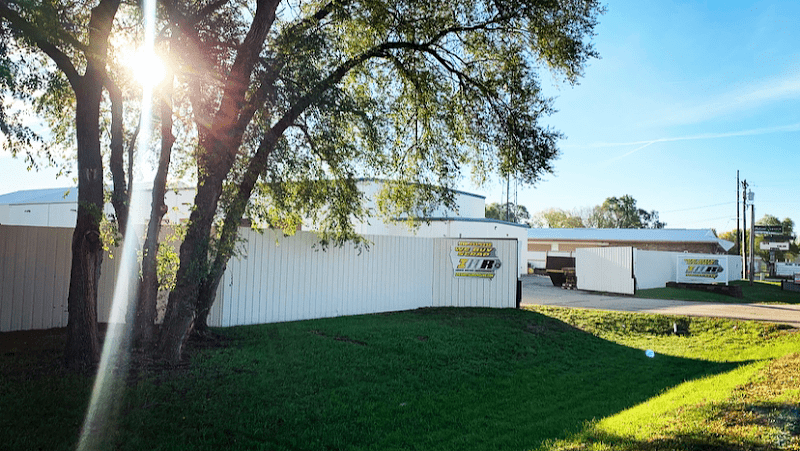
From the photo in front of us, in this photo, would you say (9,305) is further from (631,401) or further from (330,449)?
(631,401)

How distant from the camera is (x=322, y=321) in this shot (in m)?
11.6

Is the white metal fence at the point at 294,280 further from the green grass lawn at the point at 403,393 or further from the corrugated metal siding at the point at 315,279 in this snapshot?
the green grass lawn at the point at 403,393

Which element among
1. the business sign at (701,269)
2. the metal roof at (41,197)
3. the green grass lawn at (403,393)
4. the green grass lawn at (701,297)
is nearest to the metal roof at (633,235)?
the business sign at (701,269)

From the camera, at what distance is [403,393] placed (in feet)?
23.9

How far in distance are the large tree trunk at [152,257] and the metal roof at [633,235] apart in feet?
156

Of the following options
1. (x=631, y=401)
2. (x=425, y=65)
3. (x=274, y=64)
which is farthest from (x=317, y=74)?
(x=631, y=401)

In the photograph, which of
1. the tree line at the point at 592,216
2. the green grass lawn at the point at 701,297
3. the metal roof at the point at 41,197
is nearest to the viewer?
the green grass lawn at the point at 701,297

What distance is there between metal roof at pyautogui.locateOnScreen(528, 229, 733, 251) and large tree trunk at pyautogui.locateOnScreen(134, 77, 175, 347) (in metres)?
47.4

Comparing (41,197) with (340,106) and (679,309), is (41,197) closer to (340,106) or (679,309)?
(340,106)

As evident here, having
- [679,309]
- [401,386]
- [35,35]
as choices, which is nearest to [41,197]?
[35,35]

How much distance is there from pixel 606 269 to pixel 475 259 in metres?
11.4

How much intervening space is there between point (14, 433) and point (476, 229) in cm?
3184

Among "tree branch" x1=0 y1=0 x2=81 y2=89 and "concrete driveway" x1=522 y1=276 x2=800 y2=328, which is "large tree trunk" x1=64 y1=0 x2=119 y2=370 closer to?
Answer: "tree branch" x1=0 y1=0 x2=81 y2=89

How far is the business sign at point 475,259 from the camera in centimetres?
1588
